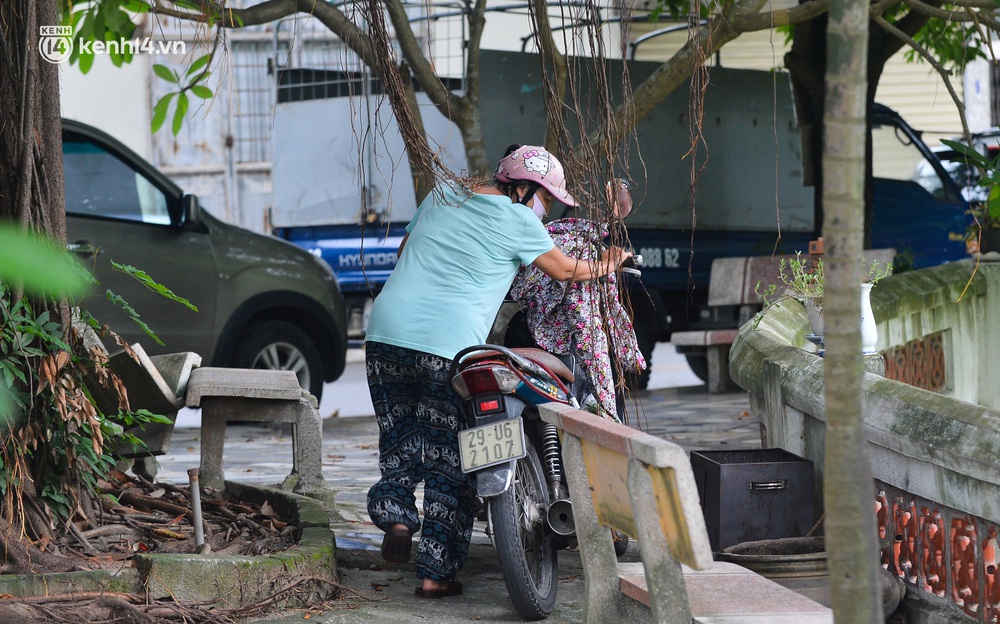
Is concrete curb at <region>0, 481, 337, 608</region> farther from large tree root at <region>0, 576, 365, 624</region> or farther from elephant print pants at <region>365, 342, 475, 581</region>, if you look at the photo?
elephant print pants at <region>365, 342, 475, 581</region>

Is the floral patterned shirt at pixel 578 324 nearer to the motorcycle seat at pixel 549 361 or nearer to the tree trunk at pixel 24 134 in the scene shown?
the motorcycle seat at pixel 549 361

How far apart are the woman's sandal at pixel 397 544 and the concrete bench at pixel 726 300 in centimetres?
761

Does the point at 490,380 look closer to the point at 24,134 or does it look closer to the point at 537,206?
the point at 537,206

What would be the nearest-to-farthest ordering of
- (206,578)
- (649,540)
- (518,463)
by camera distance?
(649,540)
(206,578)
(518,463)

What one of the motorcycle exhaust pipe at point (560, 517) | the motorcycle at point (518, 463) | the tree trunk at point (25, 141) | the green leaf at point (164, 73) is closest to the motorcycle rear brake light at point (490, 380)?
the motorcycle at point (518, 463)

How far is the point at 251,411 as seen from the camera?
6.23 meters

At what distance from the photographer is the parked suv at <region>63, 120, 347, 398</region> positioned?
8570 mm

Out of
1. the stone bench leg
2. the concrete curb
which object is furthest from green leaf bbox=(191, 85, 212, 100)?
the concrete curb

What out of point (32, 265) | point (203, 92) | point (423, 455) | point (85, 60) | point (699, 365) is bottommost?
point (699, 365)

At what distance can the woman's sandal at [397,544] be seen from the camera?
15.6ft

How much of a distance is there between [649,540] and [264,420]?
3.87 m

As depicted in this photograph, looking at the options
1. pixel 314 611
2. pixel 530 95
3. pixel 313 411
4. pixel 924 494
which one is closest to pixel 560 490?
pixel 314 611

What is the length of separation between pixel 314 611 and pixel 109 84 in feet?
59.6

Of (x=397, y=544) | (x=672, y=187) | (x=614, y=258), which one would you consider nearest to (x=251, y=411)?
(x=397, y=544)
